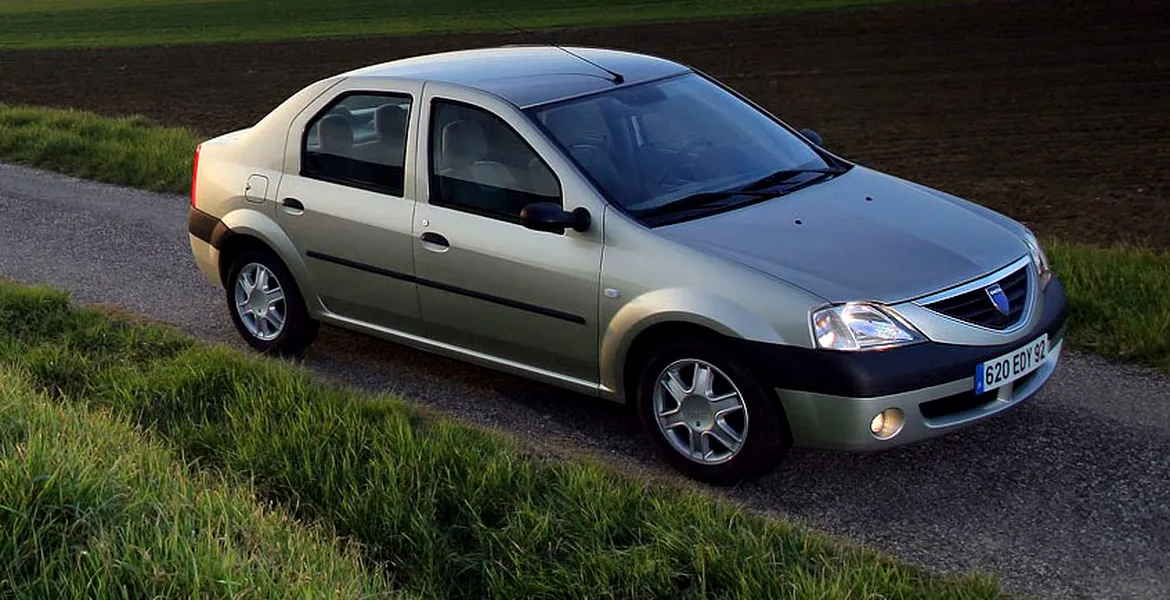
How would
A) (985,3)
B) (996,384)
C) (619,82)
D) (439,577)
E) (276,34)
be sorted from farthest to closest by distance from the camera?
1. (276,34)
2. (985,3)
3. (619,82)
4. (996,384)
5. (439,577)

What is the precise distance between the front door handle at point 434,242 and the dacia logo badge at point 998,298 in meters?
2.27

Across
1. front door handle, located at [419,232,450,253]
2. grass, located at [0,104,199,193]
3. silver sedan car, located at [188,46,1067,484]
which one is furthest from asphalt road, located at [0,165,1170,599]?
grass, located at [0,104,199,193]

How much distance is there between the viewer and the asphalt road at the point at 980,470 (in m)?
4.74

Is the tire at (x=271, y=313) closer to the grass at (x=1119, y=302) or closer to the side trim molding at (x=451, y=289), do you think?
the side trim molding at (x=451, y=289)

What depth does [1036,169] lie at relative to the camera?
14969mm

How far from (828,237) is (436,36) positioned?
103 feet

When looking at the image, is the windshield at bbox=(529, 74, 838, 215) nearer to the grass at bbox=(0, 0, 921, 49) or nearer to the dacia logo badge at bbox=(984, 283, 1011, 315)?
the dacia logo badge at bbox=(984, 283, 1011, 315)

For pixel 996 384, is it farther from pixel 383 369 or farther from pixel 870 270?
pixel 383 369

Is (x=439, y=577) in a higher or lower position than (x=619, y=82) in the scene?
lower

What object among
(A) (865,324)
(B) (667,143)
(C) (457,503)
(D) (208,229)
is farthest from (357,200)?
(A) (865,324)

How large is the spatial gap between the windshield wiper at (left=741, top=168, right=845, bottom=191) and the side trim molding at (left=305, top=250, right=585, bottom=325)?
96cm

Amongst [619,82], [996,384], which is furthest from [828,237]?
[619,82]

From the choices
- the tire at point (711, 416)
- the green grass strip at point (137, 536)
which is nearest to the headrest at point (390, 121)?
the tire at point (711, 416)

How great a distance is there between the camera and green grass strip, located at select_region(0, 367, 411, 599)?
3641 millimetres
